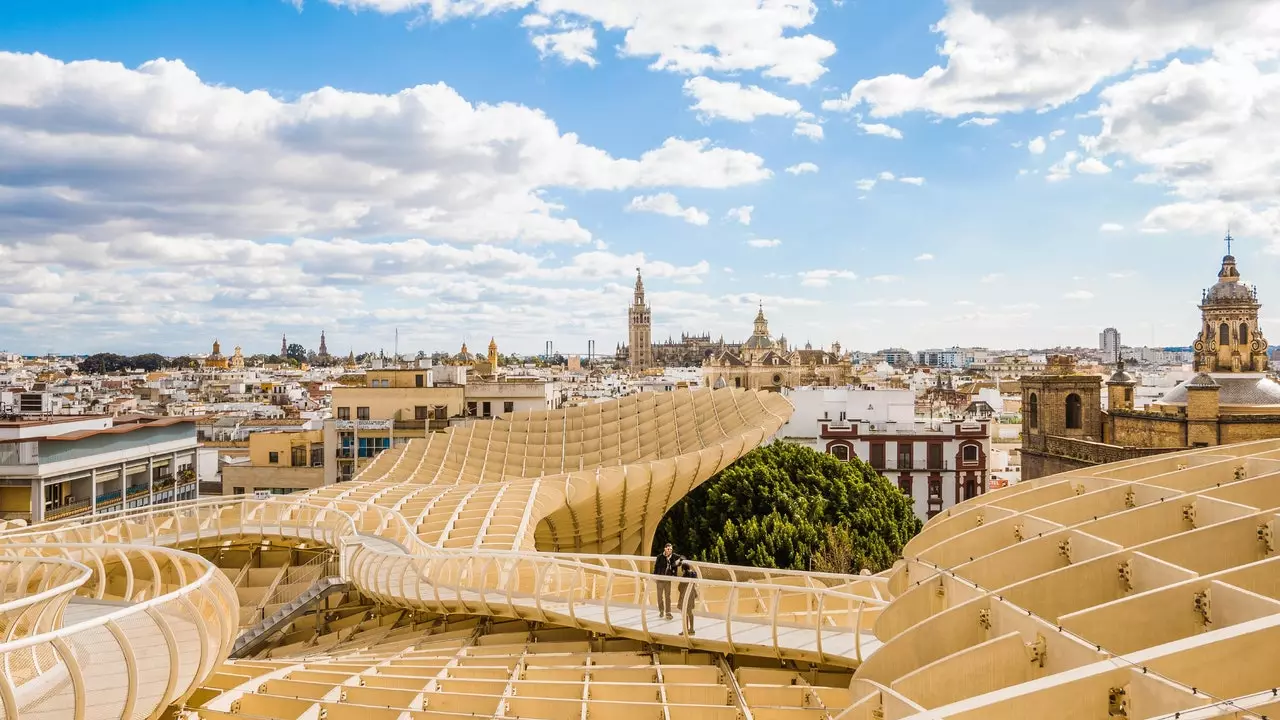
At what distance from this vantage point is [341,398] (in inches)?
1996

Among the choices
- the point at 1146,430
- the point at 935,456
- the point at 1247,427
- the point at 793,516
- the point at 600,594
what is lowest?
the point at 793,516

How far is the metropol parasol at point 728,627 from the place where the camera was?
239 inches

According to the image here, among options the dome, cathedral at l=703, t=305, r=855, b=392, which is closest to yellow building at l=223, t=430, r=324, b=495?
the dome

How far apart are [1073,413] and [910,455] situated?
1110 cm

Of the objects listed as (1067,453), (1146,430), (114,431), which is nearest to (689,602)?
(114,431)

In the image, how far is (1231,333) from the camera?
190 feet

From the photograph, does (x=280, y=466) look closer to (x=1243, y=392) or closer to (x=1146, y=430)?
(x=1146, y=430)

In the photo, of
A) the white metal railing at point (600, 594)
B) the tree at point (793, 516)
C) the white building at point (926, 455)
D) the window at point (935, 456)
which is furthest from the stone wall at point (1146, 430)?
the white metal railing at point (600, 594)

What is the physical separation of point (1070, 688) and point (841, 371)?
135 m

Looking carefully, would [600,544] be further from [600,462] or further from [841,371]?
[841,371]

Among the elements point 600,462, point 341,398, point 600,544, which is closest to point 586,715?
point 600,544

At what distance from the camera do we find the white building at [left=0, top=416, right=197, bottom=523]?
101ft

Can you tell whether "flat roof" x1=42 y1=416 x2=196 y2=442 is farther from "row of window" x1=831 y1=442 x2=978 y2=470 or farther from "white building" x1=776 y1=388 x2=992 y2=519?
"row of window" x1=831 y1=442 x2=978 y2=470

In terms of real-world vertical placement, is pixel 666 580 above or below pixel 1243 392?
below
